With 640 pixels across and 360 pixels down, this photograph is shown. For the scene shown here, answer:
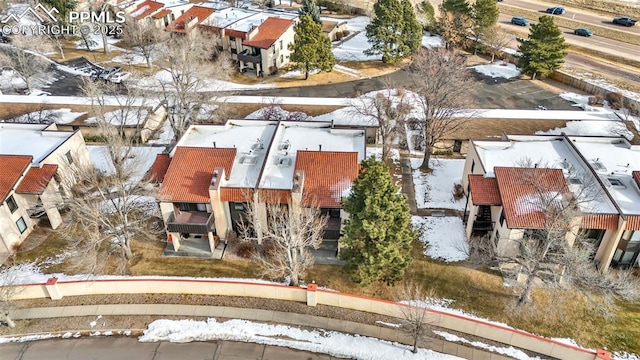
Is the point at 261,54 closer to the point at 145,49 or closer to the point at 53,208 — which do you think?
the point at 145,49

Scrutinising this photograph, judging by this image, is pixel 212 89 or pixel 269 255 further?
pixel 212 89

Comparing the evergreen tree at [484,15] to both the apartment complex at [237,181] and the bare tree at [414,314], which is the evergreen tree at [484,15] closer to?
the apartment complex at [237,181]

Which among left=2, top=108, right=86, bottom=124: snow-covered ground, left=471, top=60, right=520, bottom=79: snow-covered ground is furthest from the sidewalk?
left=471, top=60, right=520, bottom=79: snow-covered ground

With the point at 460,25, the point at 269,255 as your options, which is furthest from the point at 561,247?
the point at 460,25

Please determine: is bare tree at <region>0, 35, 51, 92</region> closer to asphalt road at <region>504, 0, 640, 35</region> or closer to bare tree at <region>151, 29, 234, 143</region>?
bare tree at <region>151, 29, 234, 143</region>

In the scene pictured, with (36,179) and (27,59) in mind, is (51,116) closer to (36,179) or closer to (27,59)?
(27,59)
